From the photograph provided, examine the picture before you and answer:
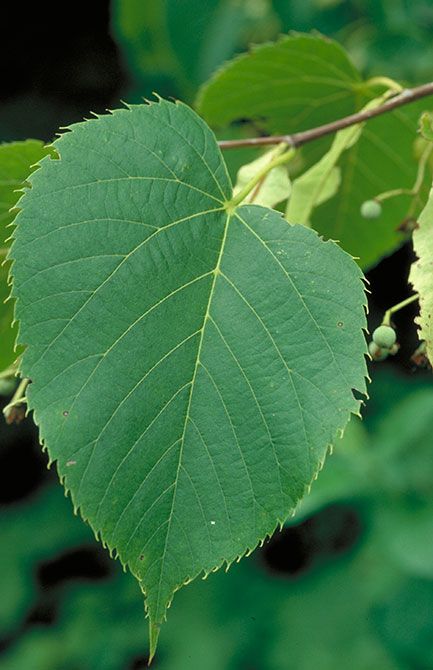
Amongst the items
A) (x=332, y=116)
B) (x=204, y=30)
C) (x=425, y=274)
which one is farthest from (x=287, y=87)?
(x=204, y=30)

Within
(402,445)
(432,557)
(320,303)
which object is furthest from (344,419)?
(402,445)

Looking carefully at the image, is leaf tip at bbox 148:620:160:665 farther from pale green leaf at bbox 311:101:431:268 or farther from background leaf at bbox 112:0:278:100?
background leaf at bbox 112:0:278:100

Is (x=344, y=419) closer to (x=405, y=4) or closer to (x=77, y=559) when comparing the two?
(x=405, y=4)

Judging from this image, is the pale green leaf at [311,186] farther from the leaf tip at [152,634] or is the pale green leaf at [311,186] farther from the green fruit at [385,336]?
the leaf tip at [152,634]

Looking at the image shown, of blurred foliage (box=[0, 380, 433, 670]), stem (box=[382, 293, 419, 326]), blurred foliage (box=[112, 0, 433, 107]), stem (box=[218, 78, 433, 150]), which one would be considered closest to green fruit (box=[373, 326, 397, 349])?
stem (box=[382, 293, 419, 326])

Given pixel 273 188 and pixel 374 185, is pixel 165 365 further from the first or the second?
pixel 374 185

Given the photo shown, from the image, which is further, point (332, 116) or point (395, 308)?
point (332, 116)

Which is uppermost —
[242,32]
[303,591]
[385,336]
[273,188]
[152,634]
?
[273,188]
